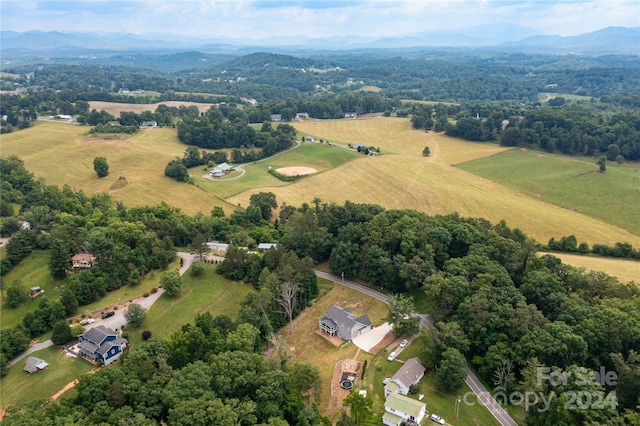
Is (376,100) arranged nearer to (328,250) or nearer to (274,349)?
(328,250)

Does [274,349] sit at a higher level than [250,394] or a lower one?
lower

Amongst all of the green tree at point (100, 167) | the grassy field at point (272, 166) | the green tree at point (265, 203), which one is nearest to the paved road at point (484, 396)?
the green tree at point (265, 203)

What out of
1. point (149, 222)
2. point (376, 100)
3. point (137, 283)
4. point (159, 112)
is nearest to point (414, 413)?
point (137, 283)

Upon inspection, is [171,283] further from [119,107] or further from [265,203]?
[119,107]

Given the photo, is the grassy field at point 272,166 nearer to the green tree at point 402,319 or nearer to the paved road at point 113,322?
the paved road at point 113,322

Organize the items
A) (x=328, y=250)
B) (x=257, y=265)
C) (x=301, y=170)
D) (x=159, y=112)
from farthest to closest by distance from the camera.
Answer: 1. (x=159, y=112)
2. (x=301, y=170)
3. (x=328, y=250)
4. (x=257, y=265)

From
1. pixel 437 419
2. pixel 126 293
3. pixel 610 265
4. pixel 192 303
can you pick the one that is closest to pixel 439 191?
pixel 610 265
